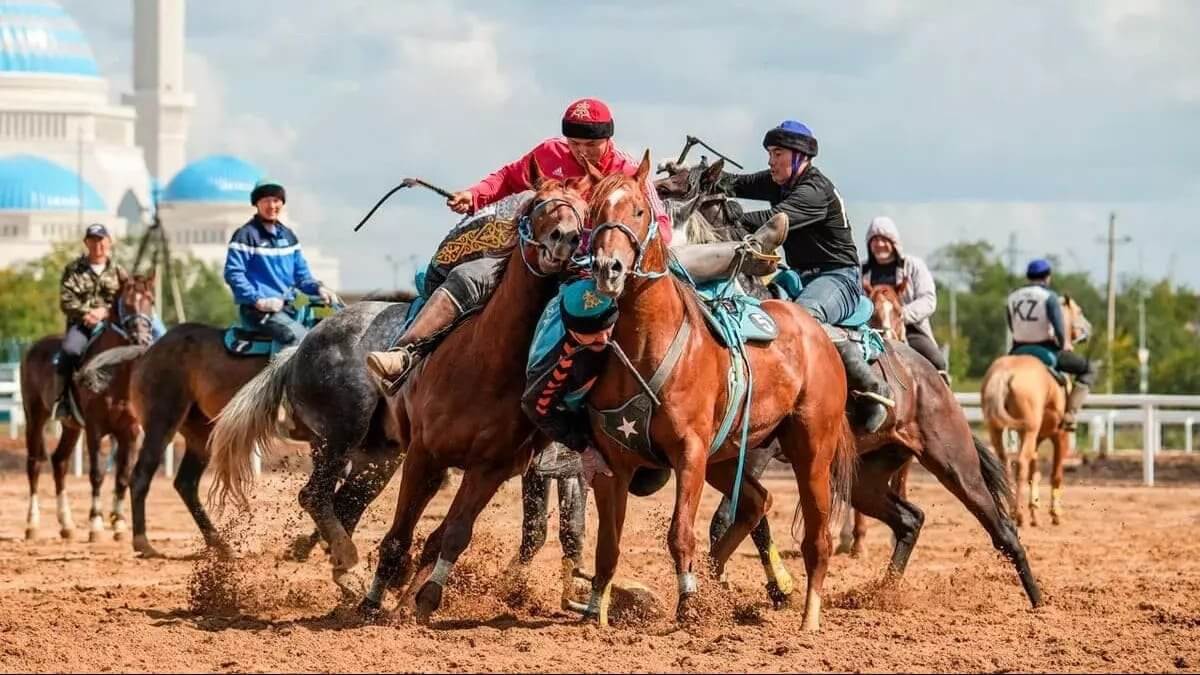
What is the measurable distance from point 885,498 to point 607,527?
10.3 feet

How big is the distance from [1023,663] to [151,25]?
464ft

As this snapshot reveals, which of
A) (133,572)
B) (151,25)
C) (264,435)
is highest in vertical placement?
(151,25)

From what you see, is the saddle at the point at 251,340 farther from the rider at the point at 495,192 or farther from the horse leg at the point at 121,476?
the rider at the point at 495,192

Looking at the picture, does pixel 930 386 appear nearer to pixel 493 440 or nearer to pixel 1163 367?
pixel 493 440

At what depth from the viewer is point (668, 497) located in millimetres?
24266

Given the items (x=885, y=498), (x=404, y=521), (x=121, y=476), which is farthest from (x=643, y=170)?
(x=121, y=476)

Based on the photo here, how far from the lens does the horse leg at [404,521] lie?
1146 cm

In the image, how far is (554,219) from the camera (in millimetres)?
10711

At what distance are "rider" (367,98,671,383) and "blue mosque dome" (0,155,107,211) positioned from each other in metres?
114

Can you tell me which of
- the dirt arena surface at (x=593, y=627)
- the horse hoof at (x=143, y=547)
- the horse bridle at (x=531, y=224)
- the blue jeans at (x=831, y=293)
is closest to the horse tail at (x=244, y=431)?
the dirt arena surface at (x=593, y=627)

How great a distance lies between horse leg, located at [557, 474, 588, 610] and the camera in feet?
42.2

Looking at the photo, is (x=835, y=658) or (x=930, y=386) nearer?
(x=835, y=658)

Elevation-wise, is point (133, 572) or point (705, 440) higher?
point (705, 440)

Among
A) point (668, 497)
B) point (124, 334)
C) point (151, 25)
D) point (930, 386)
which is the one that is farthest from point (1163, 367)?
point (151, 25)
